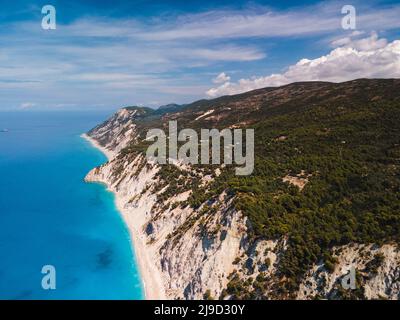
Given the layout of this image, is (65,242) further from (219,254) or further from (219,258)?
(219,258)

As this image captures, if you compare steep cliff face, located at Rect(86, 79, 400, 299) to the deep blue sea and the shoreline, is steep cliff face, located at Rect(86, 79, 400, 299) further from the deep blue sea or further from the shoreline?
the deep blue sea

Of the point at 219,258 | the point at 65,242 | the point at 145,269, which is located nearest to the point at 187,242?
the point at 219,258

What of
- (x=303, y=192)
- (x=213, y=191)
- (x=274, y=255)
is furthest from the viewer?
(x=213, y=191)

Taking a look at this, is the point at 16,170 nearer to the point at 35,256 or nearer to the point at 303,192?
the point at 35,256

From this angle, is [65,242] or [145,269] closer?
[145,269]

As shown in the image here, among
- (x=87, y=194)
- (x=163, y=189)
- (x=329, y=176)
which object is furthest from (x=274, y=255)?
(x=87, y=194)

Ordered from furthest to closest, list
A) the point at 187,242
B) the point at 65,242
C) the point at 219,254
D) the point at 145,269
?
1. the point at 65,242
2. the point at 145,269
3. the point at 187,242
4. the point at 219,254

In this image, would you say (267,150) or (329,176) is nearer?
(329,176)

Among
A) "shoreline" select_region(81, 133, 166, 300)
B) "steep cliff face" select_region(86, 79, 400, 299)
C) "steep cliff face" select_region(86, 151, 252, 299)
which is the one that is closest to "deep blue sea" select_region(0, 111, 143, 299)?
"shoreline" select_region(81, 133, 166, 300)
